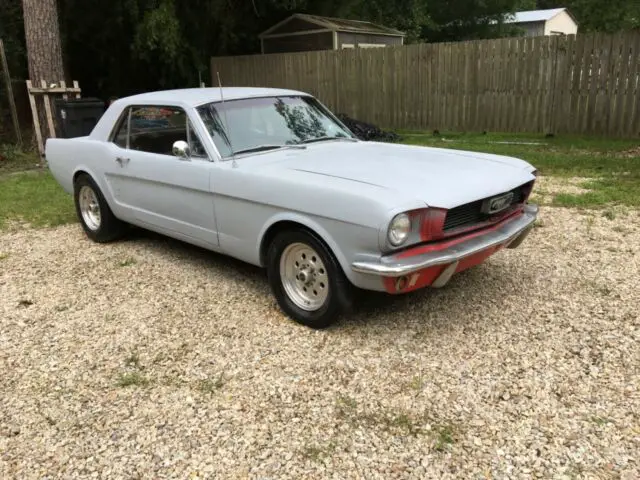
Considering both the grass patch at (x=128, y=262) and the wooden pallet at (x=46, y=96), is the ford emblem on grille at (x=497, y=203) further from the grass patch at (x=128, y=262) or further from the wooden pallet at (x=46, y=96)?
the wooden pallet at (x=46, y=96)

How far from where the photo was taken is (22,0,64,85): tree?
36.9 feet

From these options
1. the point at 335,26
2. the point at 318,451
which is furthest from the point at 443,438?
the point at 335,26

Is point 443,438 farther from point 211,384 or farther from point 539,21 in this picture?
point 539,21

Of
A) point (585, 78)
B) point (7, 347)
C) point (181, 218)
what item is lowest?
point (7, 347)

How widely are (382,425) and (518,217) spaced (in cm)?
205

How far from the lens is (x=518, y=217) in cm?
420

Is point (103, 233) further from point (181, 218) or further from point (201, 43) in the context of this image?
point (201, 43)

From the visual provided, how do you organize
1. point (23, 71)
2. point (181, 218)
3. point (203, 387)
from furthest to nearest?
point (23, 71), point (181, 218), point (203, 387)

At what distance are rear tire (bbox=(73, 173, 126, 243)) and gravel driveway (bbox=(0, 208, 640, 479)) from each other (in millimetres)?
945

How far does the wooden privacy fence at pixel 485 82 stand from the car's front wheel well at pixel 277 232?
9379mm

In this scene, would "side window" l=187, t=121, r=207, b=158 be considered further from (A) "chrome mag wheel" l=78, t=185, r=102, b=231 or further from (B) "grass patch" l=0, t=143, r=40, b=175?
(B) "grass patch" l=0, t=143, r=40, b=175

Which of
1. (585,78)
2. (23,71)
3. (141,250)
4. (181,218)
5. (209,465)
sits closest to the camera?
(209,465)

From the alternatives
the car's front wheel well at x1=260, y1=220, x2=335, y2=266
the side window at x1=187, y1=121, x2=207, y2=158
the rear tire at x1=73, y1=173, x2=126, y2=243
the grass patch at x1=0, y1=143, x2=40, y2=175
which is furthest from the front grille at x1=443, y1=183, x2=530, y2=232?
the grass patch at x1=0, y1=143, x2=40, y2=175

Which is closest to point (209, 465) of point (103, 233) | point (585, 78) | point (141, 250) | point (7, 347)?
point (7, 347)
